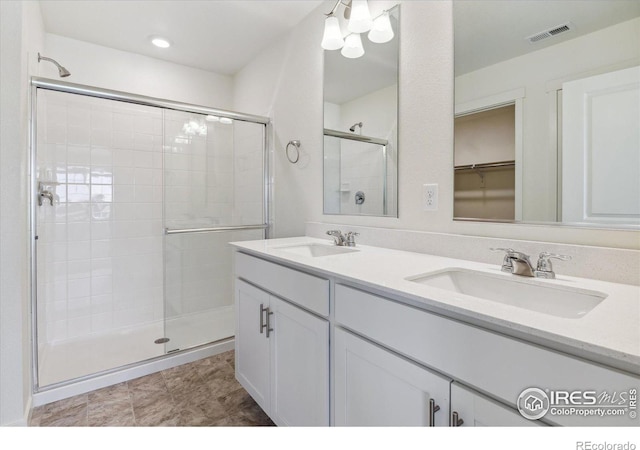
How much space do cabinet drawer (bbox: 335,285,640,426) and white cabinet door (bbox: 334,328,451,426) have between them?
0.12 ft

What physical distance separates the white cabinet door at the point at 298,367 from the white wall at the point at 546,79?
877mm

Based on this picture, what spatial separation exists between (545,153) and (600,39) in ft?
1.19

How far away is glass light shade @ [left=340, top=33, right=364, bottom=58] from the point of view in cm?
180

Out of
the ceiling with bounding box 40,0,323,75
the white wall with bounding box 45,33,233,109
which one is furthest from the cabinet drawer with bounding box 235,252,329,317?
the white wall with bounding box 45,33,233,109

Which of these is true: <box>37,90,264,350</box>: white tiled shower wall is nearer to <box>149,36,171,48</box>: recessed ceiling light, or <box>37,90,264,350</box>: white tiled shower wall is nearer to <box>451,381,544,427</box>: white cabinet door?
<box>149,36,171,48</box>: recessed ceiling light

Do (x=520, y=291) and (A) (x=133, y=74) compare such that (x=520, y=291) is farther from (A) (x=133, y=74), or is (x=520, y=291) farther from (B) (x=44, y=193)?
(A) (x=133, y=74)

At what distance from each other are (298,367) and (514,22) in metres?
1.55

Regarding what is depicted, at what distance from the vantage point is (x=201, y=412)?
1643 millimetres

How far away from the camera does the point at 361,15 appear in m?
1.63

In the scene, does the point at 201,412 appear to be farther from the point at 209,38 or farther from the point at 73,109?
the point at 209,38

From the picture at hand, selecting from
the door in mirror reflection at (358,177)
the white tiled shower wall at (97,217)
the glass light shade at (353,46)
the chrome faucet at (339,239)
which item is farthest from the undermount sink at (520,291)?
the white tiled shower wall at (97,217)

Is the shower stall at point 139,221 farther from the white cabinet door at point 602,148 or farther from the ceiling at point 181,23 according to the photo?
the white cabinet door at point 602,148
